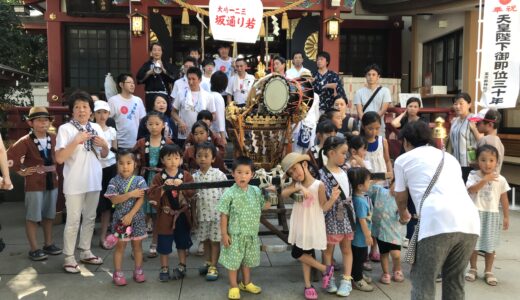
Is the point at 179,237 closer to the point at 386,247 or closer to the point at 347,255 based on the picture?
the point at 347,255

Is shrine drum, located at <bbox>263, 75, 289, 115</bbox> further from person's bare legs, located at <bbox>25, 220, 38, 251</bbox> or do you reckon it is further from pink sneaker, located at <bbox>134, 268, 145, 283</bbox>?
person's bare legs, located at <bbox>25, 220, 38, 251</bbox>

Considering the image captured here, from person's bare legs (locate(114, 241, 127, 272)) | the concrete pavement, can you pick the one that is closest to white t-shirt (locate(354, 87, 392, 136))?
the concrete pavement

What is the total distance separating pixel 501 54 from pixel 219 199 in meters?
5.35

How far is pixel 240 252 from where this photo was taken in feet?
12.6

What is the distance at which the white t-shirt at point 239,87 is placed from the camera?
718 cm

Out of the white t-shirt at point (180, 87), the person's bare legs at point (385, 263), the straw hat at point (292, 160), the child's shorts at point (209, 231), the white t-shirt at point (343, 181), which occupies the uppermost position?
the white t-shirt at point (180, 87)

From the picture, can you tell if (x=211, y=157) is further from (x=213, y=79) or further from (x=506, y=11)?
(x=506, y=11)

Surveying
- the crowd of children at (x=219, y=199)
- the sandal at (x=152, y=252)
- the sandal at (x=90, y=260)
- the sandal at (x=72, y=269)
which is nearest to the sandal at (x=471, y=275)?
the crowd of children at (x=219, y=199)

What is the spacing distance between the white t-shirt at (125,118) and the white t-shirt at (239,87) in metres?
1.89

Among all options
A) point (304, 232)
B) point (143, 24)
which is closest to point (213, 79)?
point (304, 232)

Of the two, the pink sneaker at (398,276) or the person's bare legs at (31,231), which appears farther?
the person's bare legs at (31,231)

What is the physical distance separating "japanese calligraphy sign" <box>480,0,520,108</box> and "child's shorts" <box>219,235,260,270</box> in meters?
4.98

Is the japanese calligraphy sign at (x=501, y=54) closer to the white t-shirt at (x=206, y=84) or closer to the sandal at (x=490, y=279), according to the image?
the sandal at (x=490, y=279)

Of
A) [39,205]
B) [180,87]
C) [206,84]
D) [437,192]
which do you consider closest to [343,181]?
[437,192]
